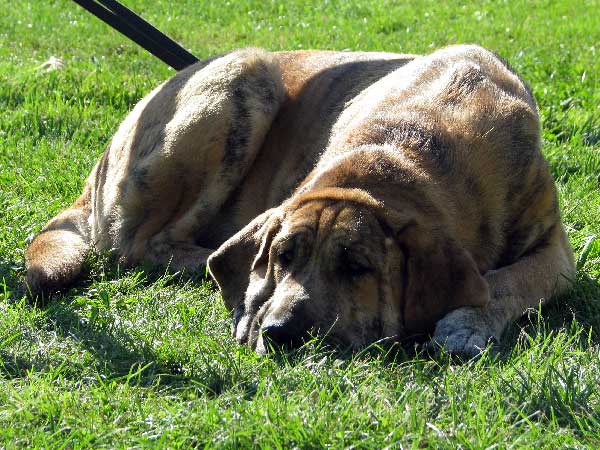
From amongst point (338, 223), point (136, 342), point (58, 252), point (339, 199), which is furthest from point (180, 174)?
point (338, 223)

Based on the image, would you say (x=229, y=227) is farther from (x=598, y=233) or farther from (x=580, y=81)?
(x=580, y=81)

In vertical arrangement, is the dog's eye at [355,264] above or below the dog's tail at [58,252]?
above


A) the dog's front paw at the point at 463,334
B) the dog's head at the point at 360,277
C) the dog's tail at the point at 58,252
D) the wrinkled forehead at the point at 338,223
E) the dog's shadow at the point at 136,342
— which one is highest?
the wrinkled forehead at the point at 338,223

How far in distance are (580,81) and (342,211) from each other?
518 cm

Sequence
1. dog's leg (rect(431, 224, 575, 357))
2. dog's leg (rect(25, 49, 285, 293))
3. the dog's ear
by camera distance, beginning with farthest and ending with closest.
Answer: dog's leg (rect(25, 49, 285, 293)) < the dog's ear < dog's leg (rect(431, 224, 575, 357))

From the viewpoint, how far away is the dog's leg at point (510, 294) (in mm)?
4367

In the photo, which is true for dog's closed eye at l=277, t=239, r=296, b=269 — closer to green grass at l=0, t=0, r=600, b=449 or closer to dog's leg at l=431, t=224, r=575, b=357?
green grass at l=0, t=0, r=600, b=449

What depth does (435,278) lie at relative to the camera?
14.1 feet

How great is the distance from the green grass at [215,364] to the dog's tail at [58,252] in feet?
0.38

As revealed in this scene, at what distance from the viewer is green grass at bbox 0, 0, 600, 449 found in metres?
3.42

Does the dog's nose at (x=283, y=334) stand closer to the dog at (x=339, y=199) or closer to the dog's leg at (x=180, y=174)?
the dog at (x=339, y=199)

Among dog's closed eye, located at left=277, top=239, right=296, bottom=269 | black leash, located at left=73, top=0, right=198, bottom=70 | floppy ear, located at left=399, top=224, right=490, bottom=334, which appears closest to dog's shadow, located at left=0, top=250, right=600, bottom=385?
Answer: floppy ear, located at left=399, top=224, right=490, bottom=334

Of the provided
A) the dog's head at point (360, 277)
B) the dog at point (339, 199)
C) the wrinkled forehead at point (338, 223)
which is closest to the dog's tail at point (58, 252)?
the dog at point (339, 199)

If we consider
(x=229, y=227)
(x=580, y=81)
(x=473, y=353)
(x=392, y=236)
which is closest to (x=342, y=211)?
(x=392, y=236)
